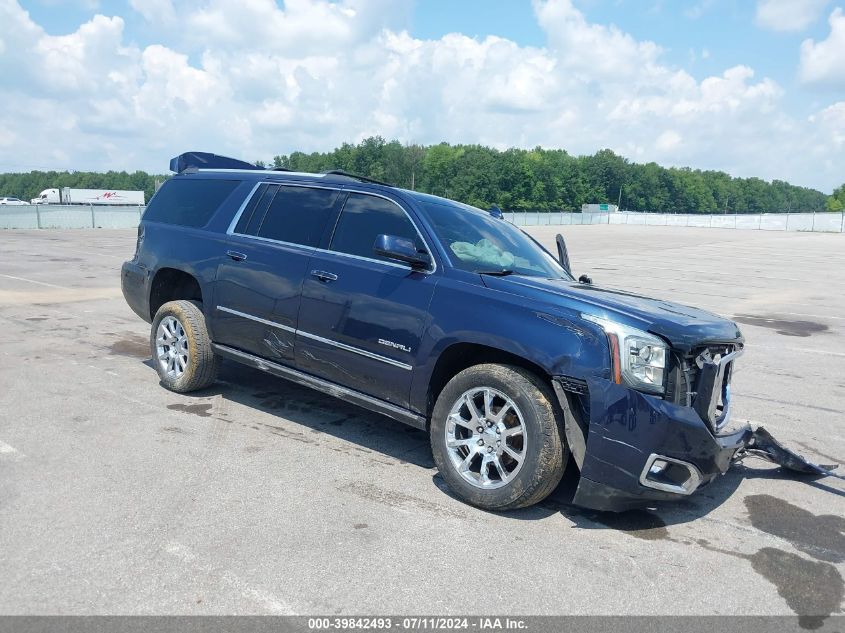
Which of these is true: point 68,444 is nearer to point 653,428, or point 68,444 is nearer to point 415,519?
point 415,519

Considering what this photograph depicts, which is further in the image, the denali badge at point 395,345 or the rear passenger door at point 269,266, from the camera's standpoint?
the rear passenger door at point 269,266

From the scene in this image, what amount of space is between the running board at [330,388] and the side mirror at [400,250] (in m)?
0.95

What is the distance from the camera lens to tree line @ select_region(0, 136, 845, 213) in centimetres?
11706

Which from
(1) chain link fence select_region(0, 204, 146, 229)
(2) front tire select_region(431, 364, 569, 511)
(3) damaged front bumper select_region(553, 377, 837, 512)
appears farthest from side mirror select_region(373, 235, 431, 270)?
(1) chain link fence select_region(0, 204, 146, 229)

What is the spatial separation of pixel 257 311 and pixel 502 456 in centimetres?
228

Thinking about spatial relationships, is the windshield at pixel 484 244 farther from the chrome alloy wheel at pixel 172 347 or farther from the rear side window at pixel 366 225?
the chrome alloy wheel at pixel 172 347

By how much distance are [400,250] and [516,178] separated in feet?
388

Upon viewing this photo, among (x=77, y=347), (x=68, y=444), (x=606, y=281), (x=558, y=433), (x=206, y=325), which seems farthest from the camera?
(x=606, y=281)

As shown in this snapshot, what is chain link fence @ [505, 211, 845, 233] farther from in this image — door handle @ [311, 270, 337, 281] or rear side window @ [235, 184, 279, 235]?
door handle @ [311, 270, 337, 281]

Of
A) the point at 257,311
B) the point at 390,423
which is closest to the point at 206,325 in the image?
the point at 257,311

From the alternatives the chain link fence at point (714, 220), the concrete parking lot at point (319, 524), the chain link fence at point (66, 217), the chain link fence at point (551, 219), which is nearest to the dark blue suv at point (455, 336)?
the concrete parking lot at point (319, 524)

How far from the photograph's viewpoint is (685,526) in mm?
3980

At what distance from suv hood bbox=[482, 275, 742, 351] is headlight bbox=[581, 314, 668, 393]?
0.07m

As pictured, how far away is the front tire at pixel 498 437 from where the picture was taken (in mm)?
3816
